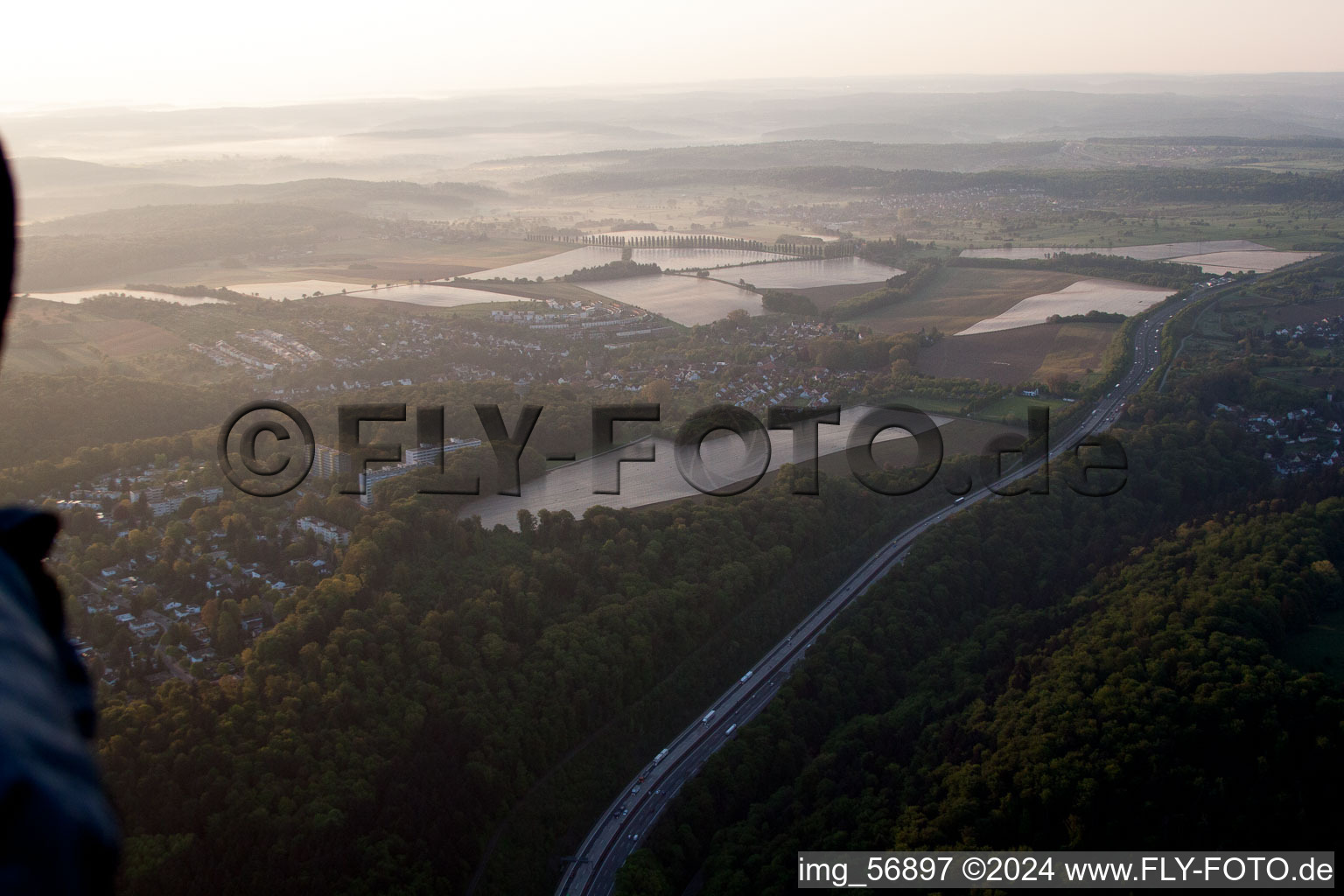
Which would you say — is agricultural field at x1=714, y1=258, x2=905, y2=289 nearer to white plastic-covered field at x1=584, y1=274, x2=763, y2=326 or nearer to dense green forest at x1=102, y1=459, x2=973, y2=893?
white plastic-covered field at x1=584, y1=274, x2=763, y2=326

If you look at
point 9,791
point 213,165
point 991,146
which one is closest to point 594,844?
point 9,791

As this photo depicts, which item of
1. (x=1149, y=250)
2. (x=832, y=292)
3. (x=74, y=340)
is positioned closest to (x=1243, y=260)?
(x=1149, y=250)

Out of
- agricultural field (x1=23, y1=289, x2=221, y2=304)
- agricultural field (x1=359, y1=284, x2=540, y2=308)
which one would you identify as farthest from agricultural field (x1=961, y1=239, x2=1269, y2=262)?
agricultural field (x1=23, y1=289, x2=221, y2=304)

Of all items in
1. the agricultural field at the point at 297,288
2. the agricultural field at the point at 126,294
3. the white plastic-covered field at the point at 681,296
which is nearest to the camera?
the agricultural field at the point at 126,294

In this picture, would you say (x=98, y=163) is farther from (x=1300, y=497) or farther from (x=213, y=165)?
(x=1300, y=497)

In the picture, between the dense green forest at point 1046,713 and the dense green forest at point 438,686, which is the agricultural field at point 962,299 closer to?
the dense green forest at point 1046,713

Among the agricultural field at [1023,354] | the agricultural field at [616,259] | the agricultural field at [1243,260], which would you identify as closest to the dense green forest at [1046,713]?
the agricultural field at [1023,354]

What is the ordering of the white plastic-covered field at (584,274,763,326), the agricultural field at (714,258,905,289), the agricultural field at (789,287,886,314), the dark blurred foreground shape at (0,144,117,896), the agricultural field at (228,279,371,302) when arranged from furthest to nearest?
1. the agricultural field at (714,258,905,289)
2. the agricultural field at (228,279,371,302)
3. the agricultural field at (789,287,886,314)
4. the white plastic-covered field at (584,274,763,326)
5. the dark blurred foreground shape at (0,144,117,896)
